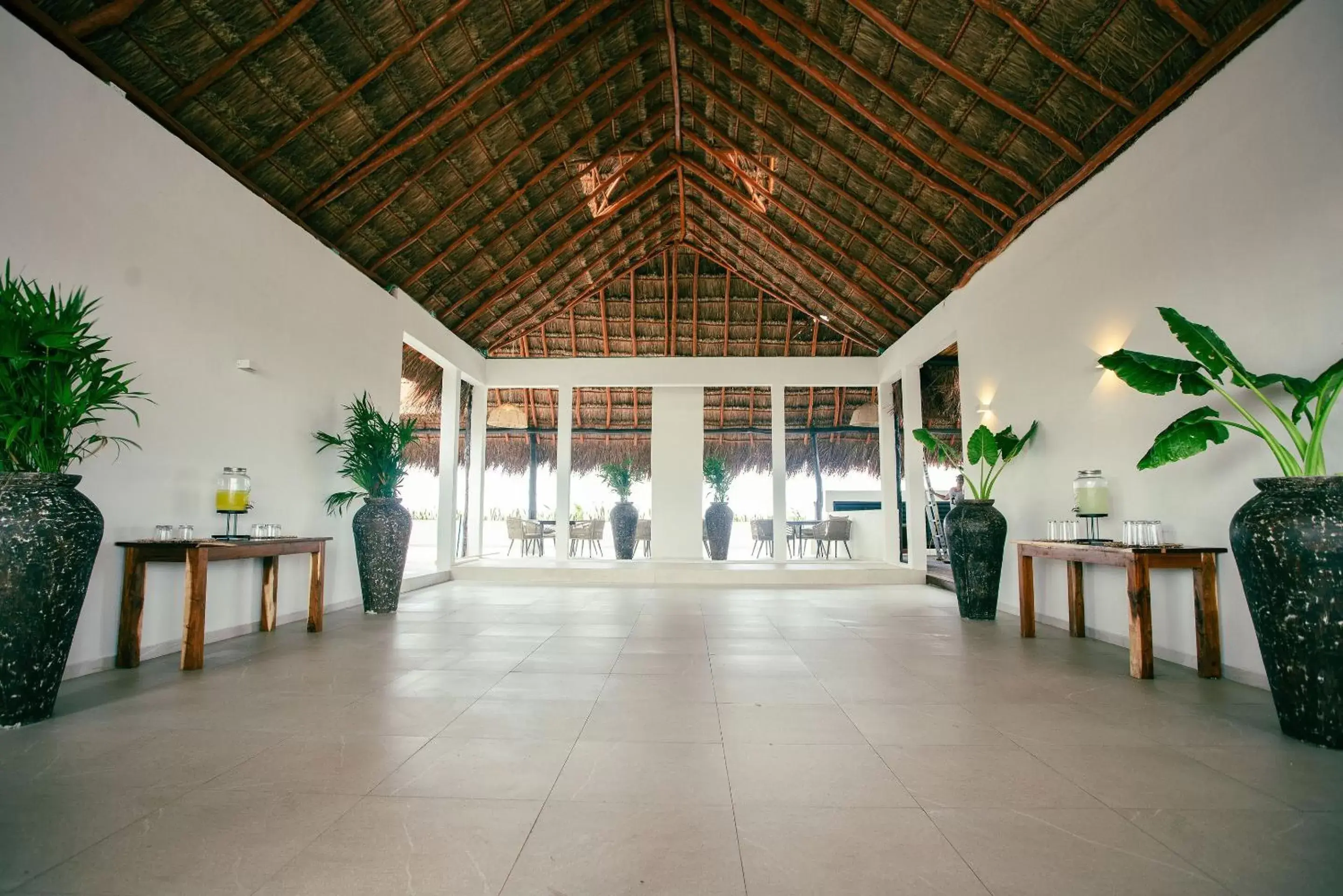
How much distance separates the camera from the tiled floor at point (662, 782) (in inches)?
63.2

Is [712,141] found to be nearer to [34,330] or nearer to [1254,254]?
[1254,254]

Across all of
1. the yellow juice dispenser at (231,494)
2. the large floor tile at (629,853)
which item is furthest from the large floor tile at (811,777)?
the yellow juice dispenser at (231,494)

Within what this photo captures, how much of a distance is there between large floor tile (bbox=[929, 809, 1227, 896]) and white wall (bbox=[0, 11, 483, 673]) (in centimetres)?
415

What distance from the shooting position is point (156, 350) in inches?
155

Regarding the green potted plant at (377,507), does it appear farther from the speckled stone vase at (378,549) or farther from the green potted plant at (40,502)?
the green potted plant at (40,502)

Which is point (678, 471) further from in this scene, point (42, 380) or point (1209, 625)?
point (42, 380)

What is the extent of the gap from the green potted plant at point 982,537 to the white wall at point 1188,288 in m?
0.22

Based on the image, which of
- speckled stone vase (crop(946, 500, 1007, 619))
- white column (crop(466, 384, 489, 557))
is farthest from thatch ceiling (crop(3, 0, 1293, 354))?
speckled stone vase (crop(946, 500, 1007, 619))

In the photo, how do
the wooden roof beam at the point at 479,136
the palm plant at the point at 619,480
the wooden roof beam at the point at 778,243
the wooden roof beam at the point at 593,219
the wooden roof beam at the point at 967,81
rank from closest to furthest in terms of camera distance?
1. the wooden roof beam at the point at 967,81
2. the wooden roof beam at the point at 479,136
3. the wooden roof beam at the point at 593,219
4. the wooden roof beam at the point at 778,243
5. the palm plant at the point at 619,480

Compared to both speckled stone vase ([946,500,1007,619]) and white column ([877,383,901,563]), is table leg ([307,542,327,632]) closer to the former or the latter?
speckled stone vase ([946,500,1007,619])

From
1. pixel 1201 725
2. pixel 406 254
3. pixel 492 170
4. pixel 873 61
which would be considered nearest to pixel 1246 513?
pixel 1201 725

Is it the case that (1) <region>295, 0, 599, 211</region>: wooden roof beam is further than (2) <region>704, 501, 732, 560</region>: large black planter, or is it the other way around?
(2) <region>704, 501, 732, 560</region>: large black planter

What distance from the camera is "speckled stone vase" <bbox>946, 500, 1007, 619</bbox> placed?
552cm

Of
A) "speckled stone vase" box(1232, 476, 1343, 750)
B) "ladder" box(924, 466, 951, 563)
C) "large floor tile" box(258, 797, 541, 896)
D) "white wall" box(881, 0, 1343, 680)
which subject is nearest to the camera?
"large floor tile" box(258, 797, 541, 896)
